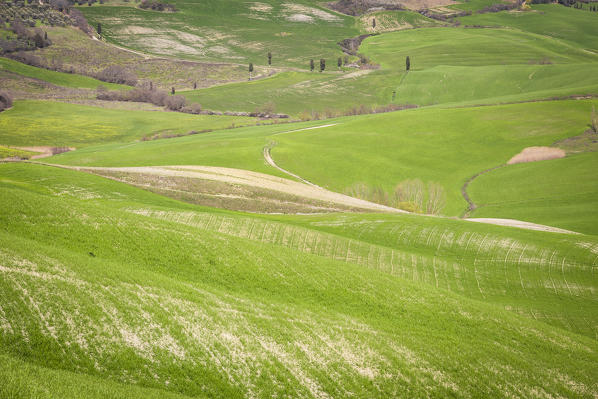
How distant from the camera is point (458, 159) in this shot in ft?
262

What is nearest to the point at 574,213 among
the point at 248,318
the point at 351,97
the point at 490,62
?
the point at 248,318


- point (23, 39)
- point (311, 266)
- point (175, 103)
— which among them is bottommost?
point (311, 266)

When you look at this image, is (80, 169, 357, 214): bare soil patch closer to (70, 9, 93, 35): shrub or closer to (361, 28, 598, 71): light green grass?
(361, 28, 598, 71): light green grass

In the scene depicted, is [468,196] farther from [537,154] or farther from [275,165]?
[275,165]

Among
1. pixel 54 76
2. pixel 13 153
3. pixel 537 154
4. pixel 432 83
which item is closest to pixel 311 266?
pixel 537 154

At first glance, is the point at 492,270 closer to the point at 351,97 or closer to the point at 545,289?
the point at 545,289

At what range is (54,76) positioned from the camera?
14062cm

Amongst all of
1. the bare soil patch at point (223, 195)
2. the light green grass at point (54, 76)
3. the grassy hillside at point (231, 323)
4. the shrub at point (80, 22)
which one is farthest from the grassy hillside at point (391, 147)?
the shrub at point (80, 22)

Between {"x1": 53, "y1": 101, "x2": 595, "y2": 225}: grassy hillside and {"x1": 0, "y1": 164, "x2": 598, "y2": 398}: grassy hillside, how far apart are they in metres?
46.1

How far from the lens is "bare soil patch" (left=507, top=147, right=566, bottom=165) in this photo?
76625 millimetres

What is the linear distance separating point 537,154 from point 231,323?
3053 inches

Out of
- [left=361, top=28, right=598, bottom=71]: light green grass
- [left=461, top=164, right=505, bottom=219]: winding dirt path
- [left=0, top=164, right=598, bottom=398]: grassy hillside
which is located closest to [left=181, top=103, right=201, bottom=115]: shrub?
[left=461, top=164, right=505, bottom=219]: winding dirt path

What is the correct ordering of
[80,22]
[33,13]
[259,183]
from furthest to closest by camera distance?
1. [80,22]
2. [33,13]
3. [259,183]

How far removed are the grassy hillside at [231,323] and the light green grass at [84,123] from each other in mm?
84489
